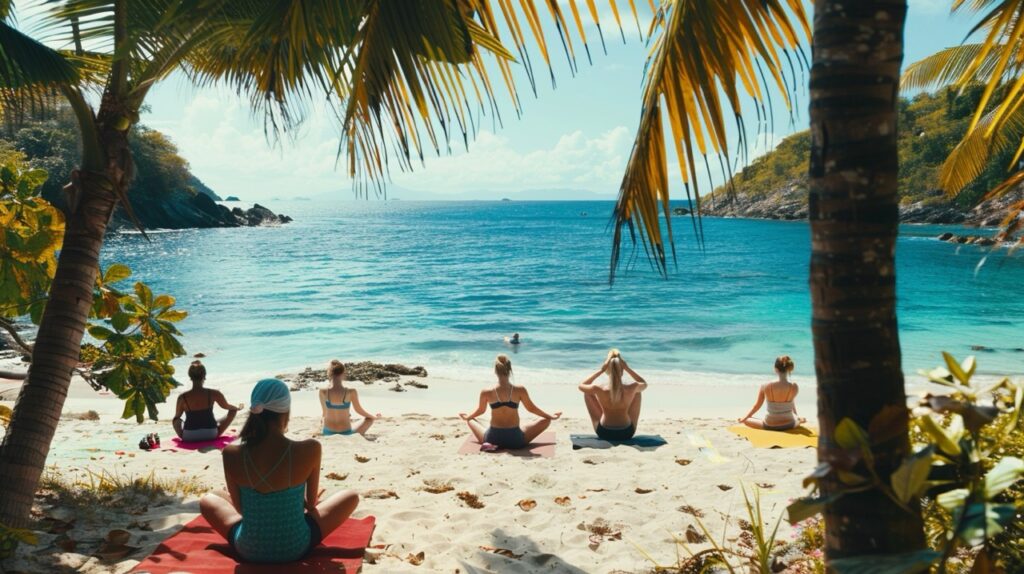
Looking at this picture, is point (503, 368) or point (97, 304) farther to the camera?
point (503, 368)

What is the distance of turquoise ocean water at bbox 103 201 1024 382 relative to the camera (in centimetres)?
1980

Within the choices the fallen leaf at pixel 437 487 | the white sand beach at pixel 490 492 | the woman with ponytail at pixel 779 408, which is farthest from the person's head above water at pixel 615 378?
the fallen leaf at pixel 437 487

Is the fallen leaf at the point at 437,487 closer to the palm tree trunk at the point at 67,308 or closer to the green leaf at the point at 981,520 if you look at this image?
the palm tree trunk at the point at 67,308

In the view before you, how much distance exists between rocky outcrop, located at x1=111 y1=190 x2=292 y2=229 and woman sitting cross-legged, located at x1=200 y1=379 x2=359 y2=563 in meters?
63.3

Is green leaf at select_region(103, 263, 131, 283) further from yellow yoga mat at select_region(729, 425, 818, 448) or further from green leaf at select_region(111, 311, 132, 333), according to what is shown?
yellow yoga mat at select_region(729, 425, 818, 448)

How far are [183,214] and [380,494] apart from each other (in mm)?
73574

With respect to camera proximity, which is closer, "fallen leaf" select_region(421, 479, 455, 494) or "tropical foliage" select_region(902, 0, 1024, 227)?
"tropical foliage" select_region(902, 0, 1024, 227)

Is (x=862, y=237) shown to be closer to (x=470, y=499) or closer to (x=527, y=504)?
(x=527, y=504)

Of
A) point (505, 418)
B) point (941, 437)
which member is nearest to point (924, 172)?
point (505, 418)

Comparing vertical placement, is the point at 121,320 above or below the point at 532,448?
above

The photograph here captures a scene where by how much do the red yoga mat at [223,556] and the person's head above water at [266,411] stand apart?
670 mm

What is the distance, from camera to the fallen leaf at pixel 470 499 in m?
5.21

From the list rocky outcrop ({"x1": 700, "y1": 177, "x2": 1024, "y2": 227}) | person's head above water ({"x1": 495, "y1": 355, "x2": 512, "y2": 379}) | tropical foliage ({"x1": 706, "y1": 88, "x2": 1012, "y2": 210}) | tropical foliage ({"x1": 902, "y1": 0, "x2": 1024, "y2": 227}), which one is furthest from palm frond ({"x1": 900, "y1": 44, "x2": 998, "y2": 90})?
rocky outcrop ({"x1": 700, "y1": 177, "x2": 1024, "y2": 227})

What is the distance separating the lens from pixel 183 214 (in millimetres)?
71500
